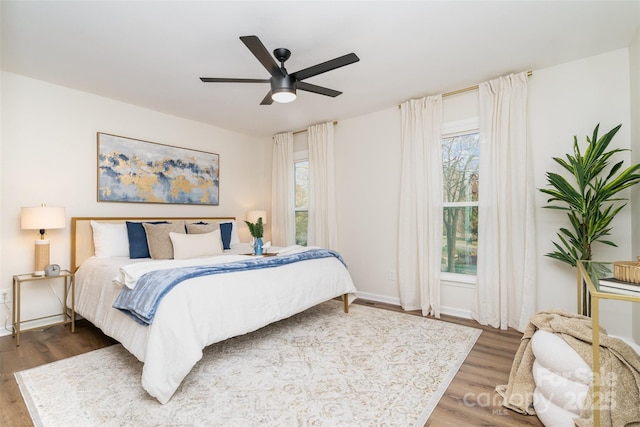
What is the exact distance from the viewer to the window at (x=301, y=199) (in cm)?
501

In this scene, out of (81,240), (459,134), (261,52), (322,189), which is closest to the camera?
(261,52)

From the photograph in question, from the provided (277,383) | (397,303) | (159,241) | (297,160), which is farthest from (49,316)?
(397,303)

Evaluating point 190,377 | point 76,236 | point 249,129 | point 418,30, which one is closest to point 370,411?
point 190,377

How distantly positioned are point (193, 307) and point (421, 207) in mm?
2703

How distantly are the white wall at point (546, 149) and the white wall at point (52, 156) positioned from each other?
2894 millimetres

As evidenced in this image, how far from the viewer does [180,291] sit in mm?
2047

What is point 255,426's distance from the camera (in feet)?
5.53

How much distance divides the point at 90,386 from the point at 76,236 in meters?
1.88

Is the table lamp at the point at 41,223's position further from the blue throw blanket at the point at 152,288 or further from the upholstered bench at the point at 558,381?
the upholstered bench at the point at 558,381

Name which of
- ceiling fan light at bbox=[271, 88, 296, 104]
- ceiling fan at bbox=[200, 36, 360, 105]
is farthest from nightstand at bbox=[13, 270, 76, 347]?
ceiling fan light at bbox=[271, 88, 296, 104]

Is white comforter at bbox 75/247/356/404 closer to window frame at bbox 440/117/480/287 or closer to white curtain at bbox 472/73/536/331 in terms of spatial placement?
window frame at bbox 440/117/480/287

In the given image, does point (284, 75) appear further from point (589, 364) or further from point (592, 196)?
point (592, 196)

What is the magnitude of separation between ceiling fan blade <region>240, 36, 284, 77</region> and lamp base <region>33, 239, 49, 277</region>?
2.79 meters

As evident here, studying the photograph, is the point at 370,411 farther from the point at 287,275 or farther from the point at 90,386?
the point at 90,386
